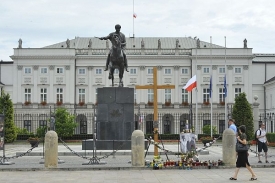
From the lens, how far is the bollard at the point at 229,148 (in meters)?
22.2

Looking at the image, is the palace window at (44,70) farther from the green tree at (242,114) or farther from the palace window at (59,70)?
the green tree at (242,114)

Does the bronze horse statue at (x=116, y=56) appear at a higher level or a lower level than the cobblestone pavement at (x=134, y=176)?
higher

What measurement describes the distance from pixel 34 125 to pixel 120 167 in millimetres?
63015

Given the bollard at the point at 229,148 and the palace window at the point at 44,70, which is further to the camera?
the palace window at the point at 44,70

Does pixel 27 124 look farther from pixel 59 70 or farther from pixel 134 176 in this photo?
pixel 134 176

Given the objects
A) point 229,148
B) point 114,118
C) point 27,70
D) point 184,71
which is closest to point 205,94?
point 184,71

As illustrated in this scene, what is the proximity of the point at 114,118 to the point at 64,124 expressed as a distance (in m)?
35.4

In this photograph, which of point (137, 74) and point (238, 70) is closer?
point (238, 70)

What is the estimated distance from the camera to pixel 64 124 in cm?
6241

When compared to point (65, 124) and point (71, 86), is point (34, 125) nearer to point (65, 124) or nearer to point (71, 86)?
point (71, 86)

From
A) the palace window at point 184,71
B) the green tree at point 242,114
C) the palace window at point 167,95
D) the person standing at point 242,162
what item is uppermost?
the palace window at point 184,71

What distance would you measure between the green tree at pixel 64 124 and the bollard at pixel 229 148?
39984 millimetres

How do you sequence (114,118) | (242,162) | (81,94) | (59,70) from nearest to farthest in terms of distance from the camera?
(242,162)
(114,118)
(59,70)
(81,94)

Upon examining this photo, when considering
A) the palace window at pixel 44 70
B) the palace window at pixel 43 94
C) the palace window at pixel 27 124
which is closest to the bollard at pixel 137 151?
the palace window at pixel 27 124
